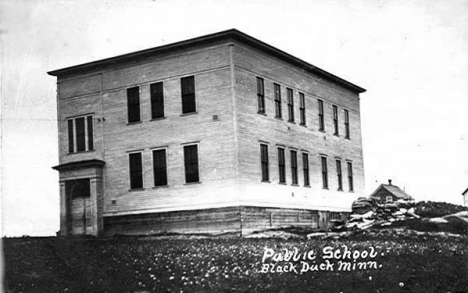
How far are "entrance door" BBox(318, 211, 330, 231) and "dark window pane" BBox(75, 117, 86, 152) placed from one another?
12511 millimetres

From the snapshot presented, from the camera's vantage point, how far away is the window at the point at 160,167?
95.7ft

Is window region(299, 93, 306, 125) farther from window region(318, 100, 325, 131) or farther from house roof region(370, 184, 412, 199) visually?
house roof region(370, 184, 412, 199)

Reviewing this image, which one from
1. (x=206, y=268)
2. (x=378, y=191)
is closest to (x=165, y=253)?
(x=206, y=268)

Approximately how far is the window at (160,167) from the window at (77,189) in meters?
3.66

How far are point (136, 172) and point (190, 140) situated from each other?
3.33 meters

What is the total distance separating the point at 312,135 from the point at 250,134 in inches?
266

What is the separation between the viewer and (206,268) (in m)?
18.4

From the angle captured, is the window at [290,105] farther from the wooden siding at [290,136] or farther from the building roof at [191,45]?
the building roof at [191,45]

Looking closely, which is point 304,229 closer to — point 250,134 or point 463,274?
point 250,134

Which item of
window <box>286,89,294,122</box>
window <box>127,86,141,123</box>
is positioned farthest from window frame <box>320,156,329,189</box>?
window <box>127,86,141,123</box>

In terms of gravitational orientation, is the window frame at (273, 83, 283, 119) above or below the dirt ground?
above

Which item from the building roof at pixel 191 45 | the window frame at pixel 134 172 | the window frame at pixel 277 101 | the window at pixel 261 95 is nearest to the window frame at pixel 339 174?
the building roof at pixel 191 45

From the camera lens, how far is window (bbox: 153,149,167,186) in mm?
29172

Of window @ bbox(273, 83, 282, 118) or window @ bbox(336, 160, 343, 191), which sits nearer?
window @ bbox(273, 83, 282, 118)
